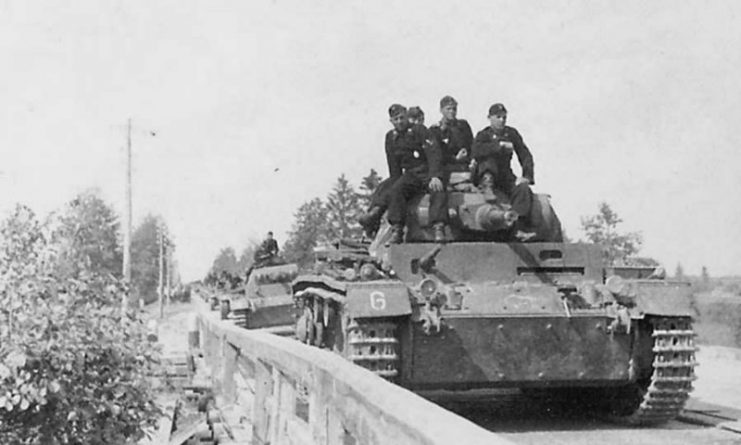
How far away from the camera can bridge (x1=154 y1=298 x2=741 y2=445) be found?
3.47 metres

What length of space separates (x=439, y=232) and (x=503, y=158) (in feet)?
4.92

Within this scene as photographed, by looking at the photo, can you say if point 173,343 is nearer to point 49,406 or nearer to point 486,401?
point 486,401

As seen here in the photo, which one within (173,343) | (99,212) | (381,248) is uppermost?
(99,212)

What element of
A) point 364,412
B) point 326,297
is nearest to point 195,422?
point 326,297

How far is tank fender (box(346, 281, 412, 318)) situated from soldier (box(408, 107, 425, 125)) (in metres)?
2.95

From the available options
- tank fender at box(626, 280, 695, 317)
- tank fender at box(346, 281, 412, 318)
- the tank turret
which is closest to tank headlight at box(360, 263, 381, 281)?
tank fender at box(346, 281, 412, 318)

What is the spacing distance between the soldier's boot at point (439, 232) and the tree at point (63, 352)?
4.62m

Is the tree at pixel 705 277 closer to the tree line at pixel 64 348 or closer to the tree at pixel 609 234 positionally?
the tree at pixel 609 234

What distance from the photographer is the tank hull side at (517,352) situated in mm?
10023

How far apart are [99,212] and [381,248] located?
6665 cm

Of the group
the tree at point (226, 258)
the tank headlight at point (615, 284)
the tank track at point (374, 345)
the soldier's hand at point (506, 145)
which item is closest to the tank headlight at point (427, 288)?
the tank track at point (374, 345)

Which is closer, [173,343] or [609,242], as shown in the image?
[173,343]

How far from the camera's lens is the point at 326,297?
35.9ft

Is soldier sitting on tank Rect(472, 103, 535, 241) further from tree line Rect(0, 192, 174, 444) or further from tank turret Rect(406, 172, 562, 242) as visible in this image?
tree line Rect(0, 192, 174, 444)
